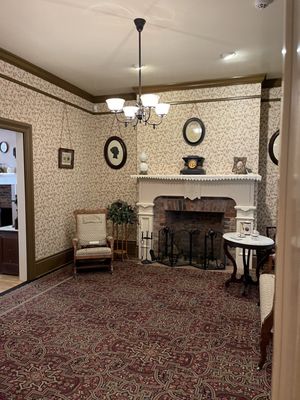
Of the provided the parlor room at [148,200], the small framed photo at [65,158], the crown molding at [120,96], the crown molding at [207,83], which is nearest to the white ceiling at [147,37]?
the parlor room at [148,200]

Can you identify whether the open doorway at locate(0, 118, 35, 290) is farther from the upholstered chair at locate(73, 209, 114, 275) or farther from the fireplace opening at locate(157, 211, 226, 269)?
the fireplace opening at locate(157, 211, 226, 269)

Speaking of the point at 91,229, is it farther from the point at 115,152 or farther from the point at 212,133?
the point at 212,133

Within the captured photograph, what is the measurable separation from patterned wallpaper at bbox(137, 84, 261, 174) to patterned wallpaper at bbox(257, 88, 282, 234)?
36 cm

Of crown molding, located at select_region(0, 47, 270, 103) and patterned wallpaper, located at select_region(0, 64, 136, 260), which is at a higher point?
crown molding, located at select_region(0, 47, 270, 103)

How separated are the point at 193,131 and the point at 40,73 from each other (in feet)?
8.38

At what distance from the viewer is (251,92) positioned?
15.3ft

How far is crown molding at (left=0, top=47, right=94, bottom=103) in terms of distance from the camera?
372cm

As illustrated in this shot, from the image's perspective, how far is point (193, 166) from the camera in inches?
195

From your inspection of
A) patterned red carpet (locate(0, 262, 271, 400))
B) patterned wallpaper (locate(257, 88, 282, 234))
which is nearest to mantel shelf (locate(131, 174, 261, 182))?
patterned wallpaper (locate(257, 88, 282, 234))

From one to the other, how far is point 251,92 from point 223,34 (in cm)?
166

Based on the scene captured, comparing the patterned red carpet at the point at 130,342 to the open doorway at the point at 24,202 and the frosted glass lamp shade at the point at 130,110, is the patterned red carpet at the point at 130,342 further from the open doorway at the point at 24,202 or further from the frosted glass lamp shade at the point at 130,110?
the frosted glass lamp shade at the point at 130,110

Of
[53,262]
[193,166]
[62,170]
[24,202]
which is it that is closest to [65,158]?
[62,170]

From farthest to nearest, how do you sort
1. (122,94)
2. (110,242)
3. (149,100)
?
1. (122,94)
2. (110,242)
3. (149,100)

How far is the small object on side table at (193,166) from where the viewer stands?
491 centimetres
